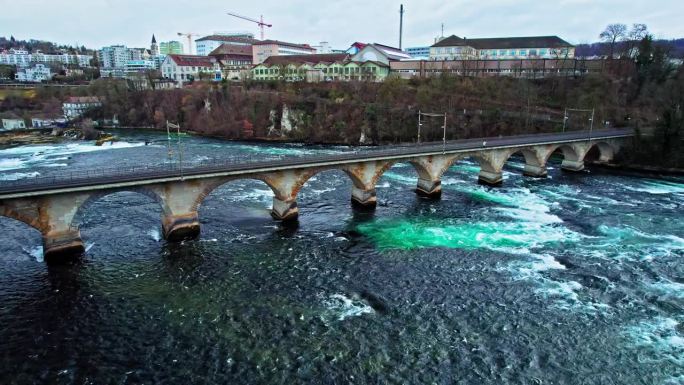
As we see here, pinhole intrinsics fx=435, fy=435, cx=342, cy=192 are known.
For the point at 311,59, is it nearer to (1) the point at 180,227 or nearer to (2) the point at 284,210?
(2) the point at 284,210

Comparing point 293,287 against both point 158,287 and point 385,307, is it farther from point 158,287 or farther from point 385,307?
point 158,287

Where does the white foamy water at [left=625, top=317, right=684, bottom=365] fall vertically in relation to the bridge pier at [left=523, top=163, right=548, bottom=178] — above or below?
below

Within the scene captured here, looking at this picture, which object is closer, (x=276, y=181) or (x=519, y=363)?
(x=519, y=363)

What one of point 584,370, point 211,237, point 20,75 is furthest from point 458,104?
point 20,75

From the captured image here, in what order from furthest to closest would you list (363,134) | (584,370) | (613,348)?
(363,134)
(613,348)
(584,370)

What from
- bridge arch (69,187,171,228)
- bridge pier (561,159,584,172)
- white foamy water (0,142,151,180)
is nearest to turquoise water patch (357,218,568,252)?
bridge arch (69,187,171,228)

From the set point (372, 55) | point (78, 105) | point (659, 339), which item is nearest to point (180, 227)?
point (659, 339)

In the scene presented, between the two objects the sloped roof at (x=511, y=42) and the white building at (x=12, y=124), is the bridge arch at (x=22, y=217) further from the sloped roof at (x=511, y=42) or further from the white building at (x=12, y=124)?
the sloped roof at (x=511, y=42)

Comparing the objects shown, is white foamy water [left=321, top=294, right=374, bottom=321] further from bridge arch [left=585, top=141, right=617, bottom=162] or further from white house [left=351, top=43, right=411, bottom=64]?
white house [left=351, top=43, right=411, bottom=64]
